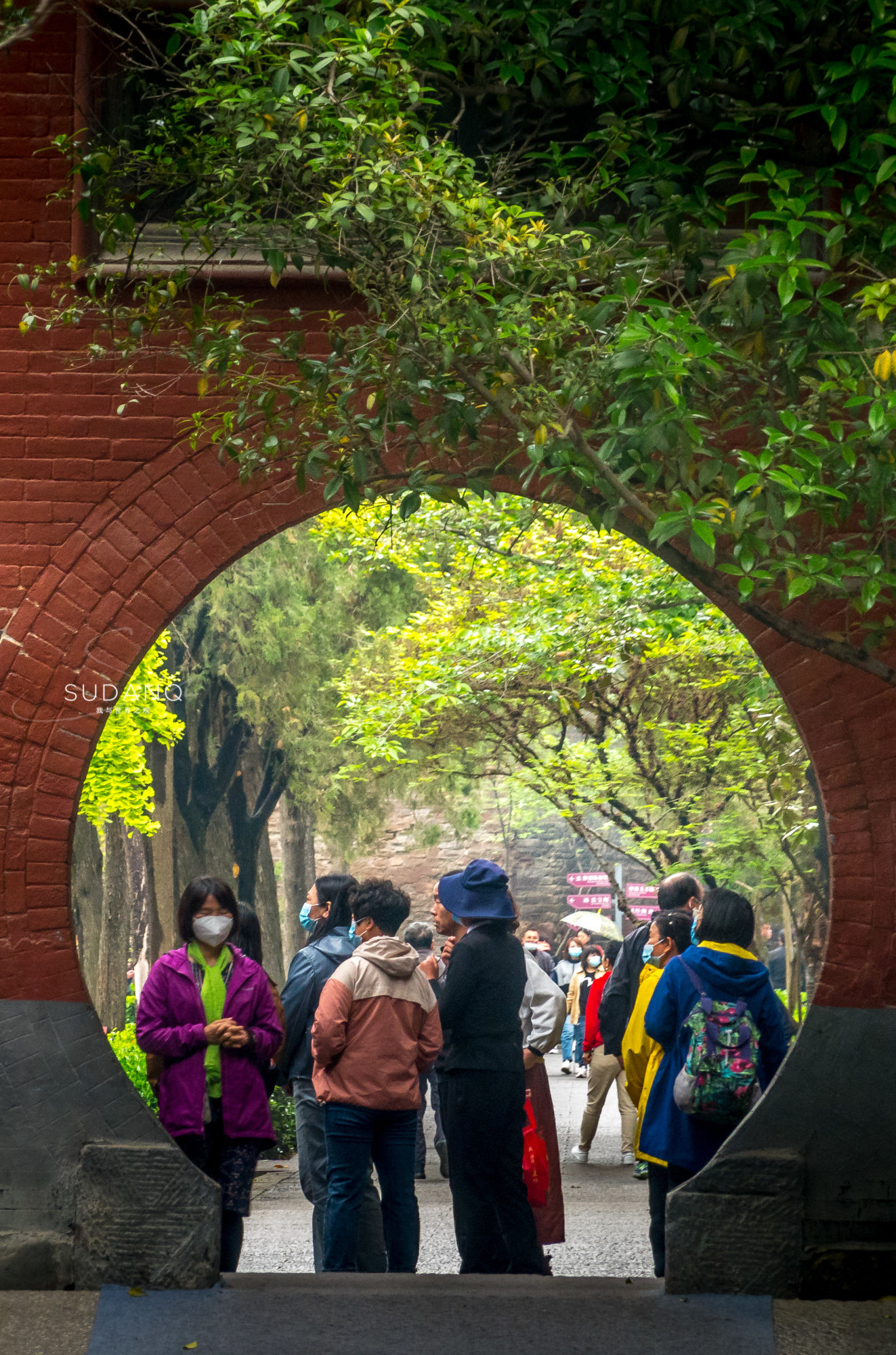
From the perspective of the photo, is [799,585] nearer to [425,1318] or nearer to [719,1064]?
[719,1064]

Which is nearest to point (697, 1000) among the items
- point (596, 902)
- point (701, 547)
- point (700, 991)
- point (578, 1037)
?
point (700, 991)

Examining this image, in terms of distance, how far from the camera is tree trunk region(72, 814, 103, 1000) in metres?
12.2

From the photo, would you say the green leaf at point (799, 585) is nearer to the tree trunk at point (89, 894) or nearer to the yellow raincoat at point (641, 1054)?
the yellow raincoat at point (641, 1054)

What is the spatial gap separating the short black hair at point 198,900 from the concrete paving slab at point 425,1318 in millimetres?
1397

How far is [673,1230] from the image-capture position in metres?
5.18

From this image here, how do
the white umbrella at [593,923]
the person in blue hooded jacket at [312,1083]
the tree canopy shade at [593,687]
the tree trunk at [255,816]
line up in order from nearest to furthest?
the person in blue hooded jacket at [312,1083] → the tree canopy shade at [593,687] → the tree trunk at [255,816] → the white umbrella at [593,923]

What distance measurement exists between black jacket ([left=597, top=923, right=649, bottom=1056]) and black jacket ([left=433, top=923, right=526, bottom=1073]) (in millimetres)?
2725

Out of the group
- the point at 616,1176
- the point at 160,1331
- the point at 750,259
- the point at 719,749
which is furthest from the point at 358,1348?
the point at 719,749

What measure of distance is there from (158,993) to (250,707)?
35.3 ft

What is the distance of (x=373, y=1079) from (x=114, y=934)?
8.72 metres

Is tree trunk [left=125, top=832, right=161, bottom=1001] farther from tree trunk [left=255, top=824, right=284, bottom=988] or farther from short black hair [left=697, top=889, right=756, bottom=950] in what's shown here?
short black hair [left=697, top=889, right=756, bottom=950]

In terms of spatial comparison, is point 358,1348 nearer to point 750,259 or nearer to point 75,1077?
point 75,1077

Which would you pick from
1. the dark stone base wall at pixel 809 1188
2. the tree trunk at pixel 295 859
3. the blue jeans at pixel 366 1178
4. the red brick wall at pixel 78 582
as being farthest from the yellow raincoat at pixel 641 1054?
the tree trunk at pixel 295 859

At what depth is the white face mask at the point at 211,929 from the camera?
5.46 metres
